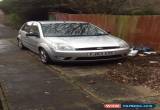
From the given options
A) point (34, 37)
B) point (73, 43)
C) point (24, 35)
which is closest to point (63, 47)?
point (73, 43)

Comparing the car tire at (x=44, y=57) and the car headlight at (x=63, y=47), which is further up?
the car headlight at (x=63, y=47)

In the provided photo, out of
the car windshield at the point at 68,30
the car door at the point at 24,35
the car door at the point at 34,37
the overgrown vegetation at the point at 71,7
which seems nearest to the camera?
the car windshield at the point at 68,30

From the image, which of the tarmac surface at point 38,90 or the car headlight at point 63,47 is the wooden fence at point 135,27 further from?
the tarmac surface at point 38,90

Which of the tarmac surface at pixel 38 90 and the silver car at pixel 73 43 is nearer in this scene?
the tarmac surface at pixel 38 90

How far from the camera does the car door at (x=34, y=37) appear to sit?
12156 millimetres

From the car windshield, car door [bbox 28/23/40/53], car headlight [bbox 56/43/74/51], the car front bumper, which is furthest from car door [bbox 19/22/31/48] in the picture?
the car front bumper

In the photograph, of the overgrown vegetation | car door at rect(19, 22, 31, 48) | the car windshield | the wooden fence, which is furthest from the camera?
the overgrown vegetation

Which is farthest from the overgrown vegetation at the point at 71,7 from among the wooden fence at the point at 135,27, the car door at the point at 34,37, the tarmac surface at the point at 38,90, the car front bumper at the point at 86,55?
the tarmac surface at the point at 38,90

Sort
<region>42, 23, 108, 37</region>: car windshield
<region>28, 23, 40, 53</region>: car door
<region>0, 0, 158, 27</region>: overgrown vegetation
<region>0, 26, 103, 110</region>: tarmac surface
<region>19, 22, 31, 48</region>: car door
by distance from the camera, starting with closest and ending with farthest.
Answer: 1. <region>0, 26, 103, 110</region>: tarmac surface
2. <region>42, 23, 108, 37</region>: car windshield
3. <region>28, 23, 40, 53</region>: car door
4. <region>19, 22, 31, 48</region>: car door
5. <region>0, 0, 158, 27</region>: overgrown vegetation

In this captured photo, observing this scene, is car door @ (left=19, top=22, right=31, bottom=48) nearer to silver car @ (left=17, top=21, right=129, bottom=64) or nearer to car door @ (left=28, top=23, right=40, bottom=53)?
car door @ (left=28, top=23, right=40, bottom=53)

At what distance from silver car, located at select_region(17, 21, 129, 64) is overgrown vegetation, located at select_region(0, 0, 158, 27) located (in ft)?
19.0

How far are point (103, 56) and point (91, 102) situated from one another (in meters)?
3.70

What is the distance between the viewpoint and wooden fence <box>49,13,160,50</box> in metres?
12.9

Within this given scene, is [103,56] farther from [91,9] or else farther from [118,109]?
[91,9]
